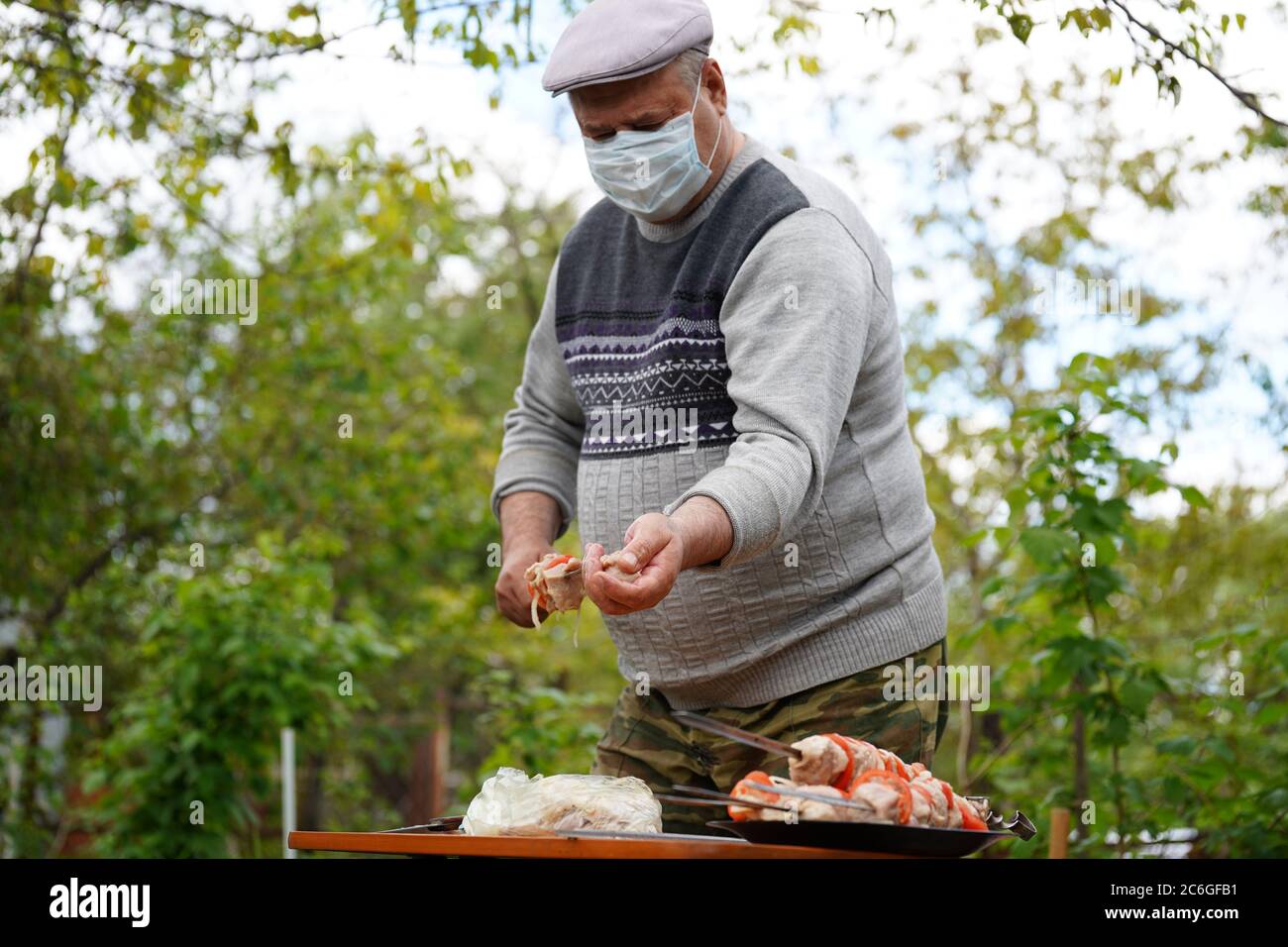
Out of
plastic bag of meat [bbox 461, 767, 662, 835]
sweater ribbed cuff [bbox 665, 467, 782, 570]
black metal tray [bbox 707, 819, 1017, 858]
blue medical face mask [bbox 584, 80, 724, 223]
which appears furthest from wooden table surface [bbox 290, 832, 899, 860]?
blue medical face mask [bbox 584, 80, 724, 223]

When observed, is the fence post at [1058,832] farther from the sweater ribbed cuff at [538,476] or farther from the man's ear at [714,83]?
the man's ear at [714,83]

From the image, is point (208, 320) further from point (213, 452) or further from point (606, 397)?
point (606, 397)

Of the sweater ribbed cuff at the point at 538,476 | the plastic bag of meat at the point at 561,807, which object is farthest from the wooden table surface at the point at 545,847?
the sweater ribbed cuff at the point at 538,476

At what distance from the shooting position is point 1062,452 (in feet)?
17.2

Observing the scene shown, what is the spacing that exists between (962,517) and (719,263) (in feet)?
18.9

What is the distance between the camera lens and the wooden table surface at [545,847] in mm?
1837

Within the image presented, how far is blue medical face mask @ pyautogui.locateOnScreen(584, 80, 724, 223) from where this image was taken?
9.14ft

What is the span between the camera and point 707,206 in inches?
115

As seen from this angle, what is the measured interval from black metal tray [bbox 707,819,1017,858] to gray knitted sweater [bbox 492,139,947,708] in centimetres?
67

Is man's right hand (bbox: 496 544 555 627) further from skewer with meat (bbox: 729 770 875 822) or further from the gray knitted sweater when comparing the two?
skewer with meat (bbox: 729 770 875 822)

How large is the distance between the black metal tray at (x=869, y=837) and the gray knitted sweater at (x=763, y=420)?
2.21 feet

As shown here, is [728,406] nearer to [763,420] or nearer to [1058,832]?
[763,420]
